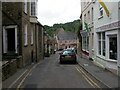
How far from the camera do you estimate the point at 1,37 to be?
14680mm

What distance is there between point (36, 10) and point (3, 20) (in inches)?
253

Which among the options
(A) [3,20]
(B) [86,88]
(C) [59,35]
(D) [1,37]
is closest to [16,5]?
(A) [3,20]

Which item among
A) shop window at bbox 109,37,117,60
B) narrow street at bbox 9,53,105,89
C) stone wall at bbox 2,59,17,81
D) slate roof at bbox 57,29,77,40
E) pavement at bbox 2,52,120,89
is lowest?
narrow street at bbox 9,53,105,89

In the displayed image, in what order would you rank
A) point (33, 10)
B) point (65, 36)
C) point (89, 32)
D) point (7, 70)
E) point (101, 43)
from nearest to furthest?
point (7, 70) → point (101, 43) → point (33, 10) → point (89, 32) → point (65, 36)

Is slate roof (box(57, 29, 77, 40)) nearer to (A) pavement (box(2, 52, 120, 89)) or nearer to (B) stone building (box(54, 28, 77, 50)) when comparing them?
(B) stone building (box(54, 28, 77, 50))

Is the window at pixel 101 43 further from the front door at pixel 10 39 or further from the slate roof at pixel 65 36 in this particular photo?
the slate roof at pixel 65 36

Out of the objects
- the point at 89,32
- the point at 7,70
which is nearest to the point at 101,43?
the point at 89,32

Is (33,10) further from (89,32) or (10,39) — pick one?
(89,32)

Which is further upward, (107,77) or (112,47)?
(112,47)

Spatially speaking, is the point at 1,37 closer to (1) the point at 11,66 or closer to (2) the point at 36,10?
(1) the point at 11,66

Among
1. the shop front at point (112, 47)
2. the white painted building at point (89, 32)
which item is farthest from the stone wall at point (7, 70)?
the white painted building at point (89, 32)

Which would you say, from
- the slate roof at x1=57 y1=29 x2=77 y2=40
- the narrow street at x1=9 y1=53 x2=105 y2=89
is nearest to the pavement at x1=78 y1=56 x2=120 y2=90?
the narrow street at x1=9 y1=53 x2=105 y2=89

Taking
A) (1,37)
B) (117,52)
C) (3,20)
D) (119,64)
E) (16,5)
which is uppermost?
(16,5)

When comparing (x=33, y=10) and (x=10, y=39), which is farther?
(x=33, y=10)
